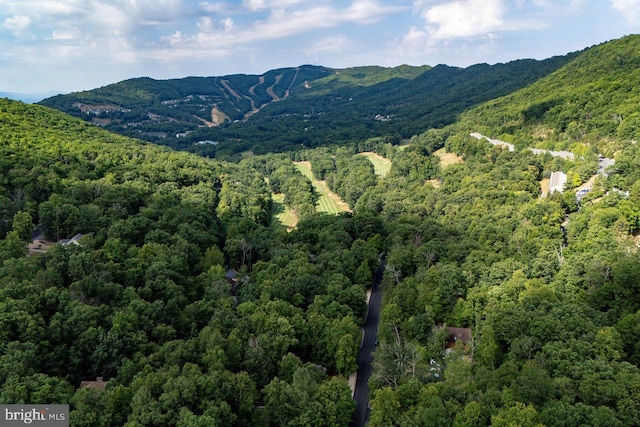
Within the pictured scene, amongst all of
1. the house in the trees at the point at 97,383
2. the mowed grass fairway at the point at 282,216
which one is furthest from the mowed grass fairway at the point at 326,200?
the house in the trees at the point at 97,383

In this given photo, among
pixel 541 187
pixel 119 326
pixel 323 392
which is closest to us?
pixel 323 392

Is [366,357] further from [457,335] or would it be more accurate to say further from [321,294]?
[457,335]

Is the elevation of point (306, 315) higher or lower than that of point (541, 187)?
lower

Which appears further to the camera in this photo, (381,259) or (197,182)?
(197,182)

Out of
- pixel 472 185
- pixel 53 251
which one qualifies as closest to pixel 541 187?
pixel 472 185

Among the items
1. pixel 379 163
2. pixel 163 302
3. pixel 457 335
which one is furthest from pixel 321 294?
pixel 379 163

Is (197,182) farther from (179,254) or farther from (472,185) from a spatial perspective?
(472,185)

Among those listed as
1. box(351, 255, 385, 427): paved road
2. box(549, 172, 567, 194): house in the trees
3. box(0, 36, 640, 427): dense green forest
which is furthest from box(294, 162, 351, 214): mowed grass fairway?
box(549, 172, 567, 194): house in the trees

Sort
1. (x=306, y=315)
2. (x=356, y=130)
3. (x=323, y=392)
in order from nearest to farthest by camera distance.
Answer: (x=323, y=392), (x=306, y=315), (x=356, y=130)
